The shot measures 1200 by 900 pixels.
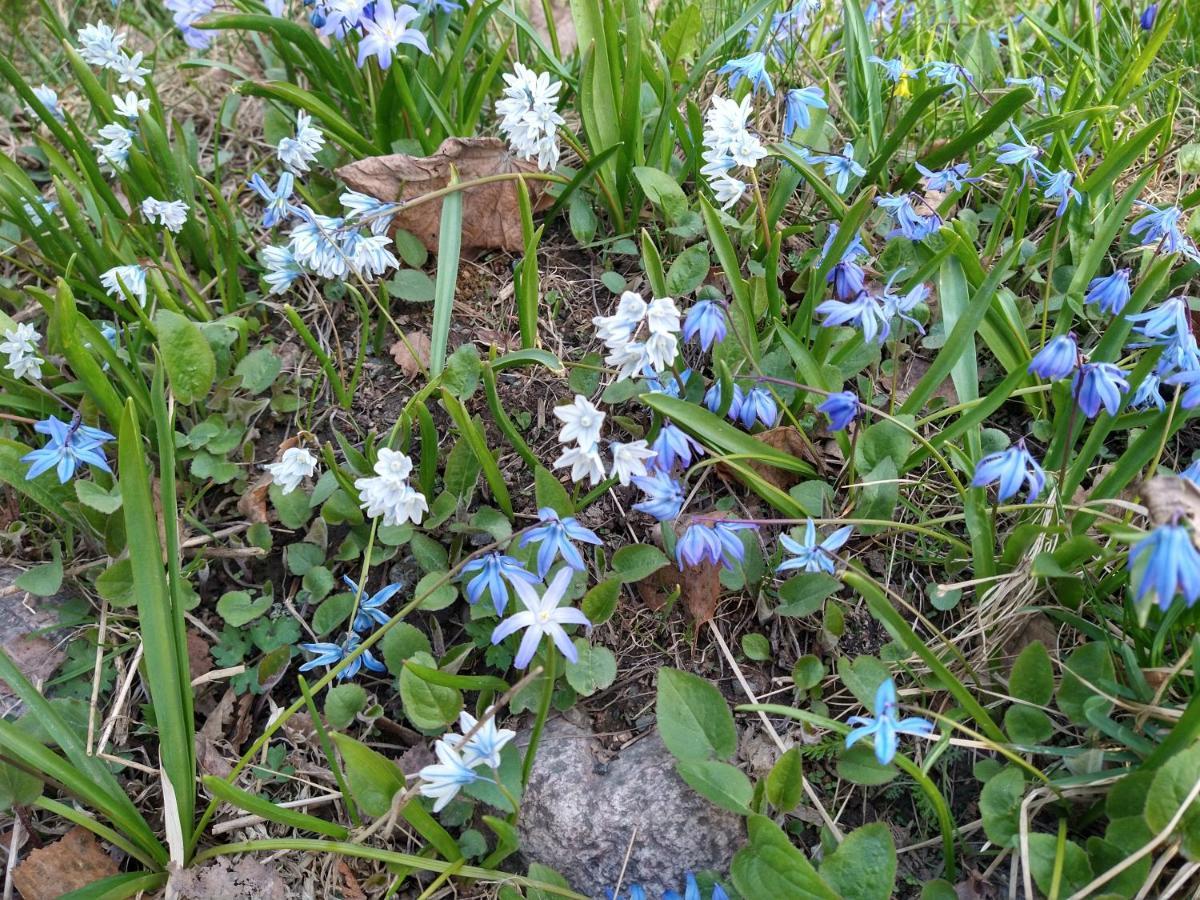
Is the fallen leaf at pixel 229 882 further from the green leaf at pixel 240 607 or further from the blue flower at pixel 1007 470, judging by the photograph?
the blue flower at pixel 1007 470

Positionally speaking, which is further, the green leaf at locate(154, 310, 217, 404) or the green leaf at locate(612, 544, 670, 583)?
the green leaf at locate(154, 310, 217, 404)

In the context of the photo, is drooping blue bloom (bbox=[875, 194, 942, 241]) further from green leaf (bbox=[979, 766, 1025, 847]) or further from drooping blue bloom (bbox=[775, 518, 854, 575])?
green leaf (bbox=[979, 766, 1025, 847])

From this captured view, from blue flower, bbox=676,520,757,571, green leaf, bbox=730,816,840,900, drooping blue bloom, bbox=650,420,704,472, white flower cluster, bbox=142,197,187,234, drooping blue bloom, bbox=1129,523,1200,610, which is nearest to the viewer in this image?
drooping blue bloom, bbox=1129,523,1200,610

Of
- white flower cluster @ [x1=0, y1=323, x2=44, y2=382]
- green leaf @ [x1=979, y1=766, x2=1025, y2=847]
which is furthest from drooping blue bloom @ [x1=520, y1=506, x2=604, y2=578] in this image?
white flower cluster @ [x1=0, y1=323, x2=44, y2=382]

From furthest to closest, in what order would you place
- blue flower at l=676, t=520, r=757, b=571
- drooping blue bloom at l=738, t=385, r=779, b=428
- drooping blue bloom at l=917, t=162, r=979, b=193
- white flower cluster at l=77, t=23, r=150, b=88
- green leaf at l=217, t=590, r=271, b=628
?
white flower cluster at l=77, t=23, r=150, b=88 < drooping blue bloom at l=917, t=162, r=979, b=193 < green leaf at l=217, t=590, r=271, b=628 < drooping blue bloom at l=738, t=385, r=779, b=428 < blue flower at l=676, t=520, r=757, b=571

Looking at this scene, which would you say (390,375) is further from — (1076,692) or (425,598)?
(1076,692)

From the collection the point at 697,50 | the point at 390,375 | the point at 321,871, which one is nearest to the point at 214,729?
the point at 321,871
